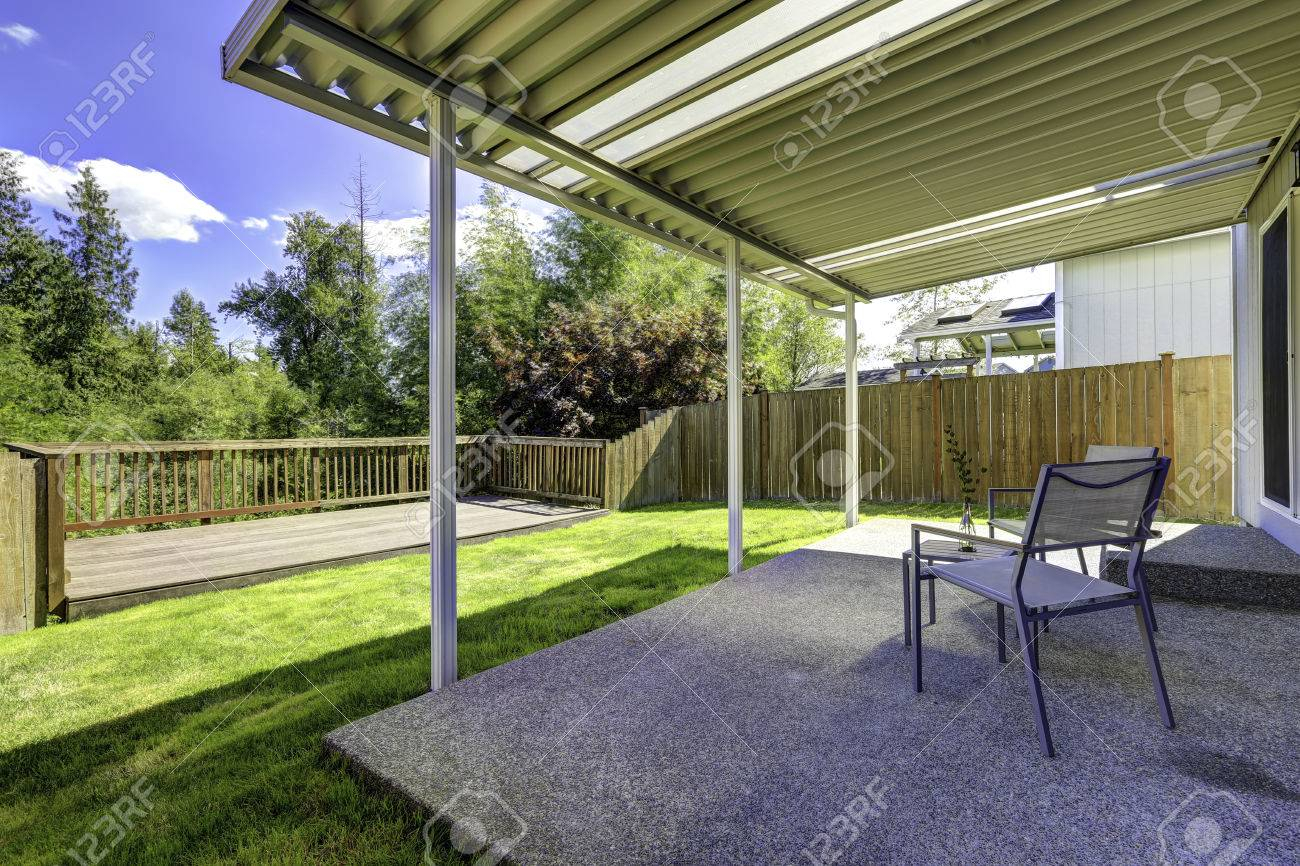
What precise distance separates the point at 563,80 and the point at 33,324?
16020 mm

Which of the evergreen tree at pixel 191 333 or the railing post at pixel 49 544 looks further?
the evergreen tree at pixel 191 333

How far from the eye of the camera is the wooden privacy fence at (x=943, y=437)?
17.4 ft

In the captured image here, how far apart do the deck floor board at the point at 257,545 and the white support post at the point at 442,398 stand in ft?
6.70

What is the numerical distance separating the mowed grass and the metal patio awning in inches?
95.5

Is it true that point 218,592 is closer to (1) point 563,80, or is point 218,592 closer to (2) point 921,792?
(1) point 563,80

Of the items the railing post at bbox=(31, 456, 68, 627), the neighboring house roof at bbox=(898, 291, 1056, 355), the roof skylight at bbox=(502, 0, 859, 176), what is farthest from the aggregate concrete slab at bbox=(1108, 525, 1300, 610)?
the neighboring house roof at bbox=(898, 291, 1056, 355)

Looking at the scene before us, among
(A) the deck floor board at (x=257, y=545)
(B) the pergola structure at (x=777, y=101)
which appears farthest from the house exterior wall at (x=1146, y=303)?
(A) the deck floor board at (x=257, y=545)

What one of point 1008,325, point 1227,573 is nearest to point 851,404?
point 1227,573

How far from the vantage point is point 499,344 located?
10.0m

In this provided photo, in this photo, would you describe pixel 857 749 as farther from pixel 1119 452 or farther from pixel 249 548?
pixel 249 548

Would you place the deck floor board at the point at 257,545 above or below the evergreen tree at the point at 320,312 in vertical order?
below

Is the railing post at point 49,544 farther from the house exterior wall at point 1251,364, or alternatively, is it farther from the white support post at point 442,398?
the house exterior wall at point 1251,364

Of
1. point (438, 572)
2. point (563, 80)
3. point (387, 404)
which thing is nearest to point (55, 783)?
point (438, 572)

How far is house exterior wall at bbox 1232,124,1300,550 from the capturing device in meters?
3.60
